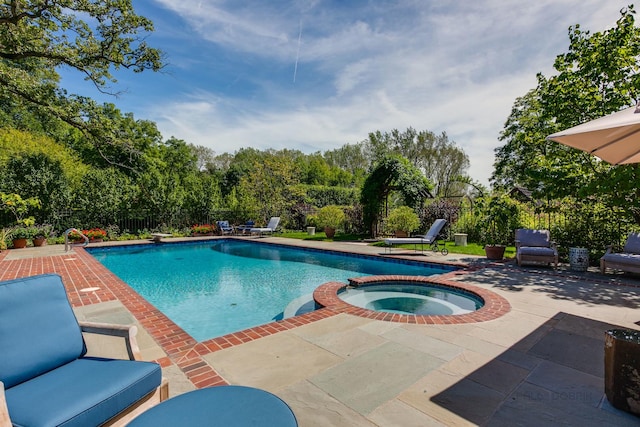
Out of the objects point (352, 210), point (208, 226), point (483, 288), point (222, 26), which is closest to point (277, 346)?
point (483, 288)

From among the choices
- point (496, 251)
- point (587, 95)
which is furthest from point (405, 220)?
point (587, 95)

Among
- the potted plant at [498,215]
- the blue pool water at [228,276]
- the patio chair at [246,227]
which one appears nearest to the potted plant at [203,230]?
the patio chair at [246,227]

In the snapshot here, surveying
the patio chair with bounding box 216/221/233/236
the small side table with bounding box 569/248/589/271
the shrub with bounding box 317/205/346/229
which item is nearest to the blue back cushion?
the small side table with bounding box 569/248/589/271

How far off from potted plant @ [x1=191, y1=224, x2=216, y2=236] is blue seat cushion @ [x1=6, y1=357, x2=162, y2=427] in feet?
51.6

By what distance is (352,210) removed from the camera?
16.2 metres

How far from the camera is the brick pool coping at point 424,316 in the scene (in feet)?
12.9

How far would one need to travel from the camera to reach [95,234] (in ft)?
44.4

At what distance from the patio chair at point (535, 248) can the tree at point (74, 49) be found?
1234 centimetres

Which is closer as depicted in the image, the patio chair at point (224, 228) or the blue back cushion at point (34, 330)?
the blue back cushion at point (34, 330)

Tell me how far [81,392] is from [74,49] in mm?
12216

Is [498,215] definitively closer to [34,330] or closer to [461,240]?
[461,240]

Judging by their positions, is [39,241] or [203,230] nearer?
[39,241]

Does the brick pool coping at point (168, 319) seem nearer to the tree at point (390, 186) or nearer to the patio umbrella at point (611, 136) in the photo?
the patio umbrella at point (611, 136)

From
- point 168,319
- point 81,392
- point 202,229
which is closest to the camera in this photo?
point 81,392
